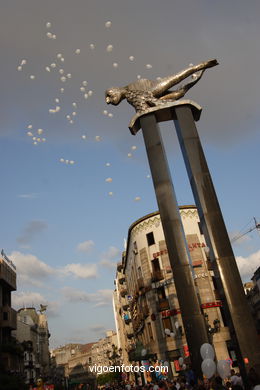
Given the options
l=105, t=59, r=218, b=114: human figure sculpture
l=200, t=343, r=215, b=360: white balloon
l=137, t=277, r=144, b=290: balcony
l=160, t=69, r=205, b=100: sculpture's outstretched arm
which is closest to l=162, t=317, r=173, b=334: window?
l=137, t=277, r=144, b=290: balcony

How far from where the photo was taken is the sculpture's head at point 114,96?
827 inches

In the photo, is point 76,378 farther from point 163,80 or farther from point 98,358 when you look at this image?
point 163,80

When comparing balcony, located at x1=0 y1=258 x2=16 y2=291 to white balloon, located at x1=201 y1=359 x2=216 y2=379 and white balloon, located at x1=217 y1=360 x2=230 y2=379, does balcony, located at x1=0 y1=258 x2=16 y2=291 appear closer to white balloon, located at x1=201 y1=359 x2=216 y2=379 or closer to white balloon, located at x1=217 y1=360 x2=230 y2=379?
white balloon, located at x1=201 y1=359 x2=216 y2=379

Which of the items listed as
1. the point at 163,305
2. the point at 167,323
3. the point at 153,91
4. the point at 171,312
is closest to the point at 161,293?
the point at 163,305

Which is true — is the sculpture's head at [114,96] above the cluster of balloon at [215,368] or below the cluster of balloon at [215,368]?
above

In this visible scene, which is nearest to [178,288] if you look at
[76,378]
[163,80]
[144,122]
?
[144,122]

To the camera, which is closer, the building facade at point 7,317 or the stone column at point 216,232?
the stone column at point 216,232

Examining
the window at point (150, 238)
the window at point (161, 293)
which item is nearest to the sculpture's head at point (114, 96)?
the window at point (150, 238)

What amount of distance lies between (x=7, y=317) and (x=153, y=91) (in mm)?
35932

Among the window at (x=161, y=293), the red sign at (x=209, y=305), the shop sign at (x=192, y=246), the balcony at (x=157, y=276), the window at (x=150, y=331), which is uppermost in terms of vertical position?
the shop sign at (x=192, y=246)

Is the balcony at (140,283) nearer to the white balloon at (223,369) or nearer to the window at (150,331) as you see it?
the window at (150,331)

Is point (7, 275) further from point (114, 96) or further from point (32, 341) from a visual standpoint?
point (32, 341)

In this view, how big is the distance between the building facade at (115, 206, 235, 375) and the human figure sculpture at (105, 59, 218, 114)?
18.9 meters

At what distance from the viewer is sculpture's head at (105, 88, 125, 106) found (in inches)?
827
